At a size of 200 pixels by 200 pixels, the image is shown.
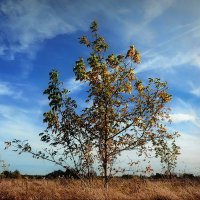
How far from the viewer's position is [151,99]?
15984 mm

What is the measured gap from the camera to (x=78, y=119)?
1573 centimetres

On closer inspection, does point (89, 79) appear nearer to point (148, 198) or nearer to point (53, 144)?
point (53, 144)

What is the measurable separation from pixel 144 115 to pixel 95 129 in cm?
219

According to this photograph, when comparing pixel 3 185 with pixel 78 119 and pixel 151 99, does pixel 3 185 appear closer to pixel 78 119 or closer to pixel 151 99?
pixel 78 119

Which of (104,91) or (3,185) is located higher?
(104,91)

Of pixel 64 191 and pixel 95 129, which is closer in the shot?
pixel 64 191

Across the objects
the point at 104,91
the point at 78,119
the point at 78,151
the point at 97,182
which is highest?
the point at 104,91

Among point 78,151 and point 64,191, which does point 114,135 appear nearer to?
point 78,151

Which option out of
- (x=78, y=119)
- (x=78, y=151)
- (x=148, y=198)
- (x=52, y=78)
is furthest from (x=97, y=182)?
(x=52, y=78)

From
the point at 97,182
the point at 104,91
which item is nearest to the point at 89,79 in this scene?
the point at 104,91

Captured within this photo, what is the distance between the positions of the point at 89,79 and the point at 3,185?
5615 millimetres

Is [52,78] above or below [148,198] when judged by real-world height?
above

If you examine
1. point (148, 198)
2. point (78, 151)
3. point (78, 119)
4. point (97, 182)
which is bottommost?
point (148, 198)

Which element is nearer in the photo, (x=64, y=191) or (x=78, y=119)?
(x=64, y=191)
